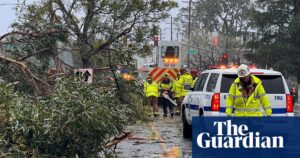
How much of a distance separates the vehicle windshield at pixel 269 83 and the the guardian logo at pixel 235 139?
348 centimetres

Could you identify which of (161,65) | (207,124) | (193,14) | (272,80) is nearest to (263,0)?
(161,65)

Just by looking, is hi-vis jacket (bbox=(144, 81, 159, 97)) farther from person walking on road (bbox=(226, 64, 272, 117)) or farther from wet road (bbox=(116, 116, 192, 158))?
person walking on road (bbox=(226, 64, 272, 117))

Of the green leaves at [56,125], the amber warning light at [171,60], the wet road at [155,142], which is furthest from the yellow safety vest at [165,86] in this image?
the green leaves at [56,125]

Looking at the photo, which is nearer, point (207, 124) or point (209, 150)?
point (209, 150)

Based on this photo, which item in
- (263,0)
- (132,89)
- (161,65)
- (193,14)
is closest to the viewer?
(132,89)

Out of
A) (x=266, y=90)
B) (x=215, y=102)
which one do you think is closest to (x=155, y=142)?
(x=215, y=102)

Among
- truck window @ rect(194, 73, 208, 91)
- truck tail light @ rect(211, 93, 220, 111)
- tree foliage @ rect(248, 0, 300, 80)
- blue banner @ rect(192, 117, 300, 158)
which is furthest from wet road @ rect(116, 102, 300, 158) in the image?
tree foliage @ rect(248, 0, 300, 80)

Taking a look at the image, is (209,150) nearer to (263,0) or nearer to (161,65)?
(161,65)

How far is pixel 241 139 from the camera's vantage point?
8.30m

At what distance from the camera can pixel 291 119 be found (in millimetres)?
9578

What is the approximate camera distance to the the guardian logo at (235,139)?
815 cm

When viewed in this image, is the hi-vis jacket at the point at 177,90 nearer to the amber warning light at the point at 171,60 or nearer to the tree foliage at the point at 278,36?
the amber warning light at the point at 171,60

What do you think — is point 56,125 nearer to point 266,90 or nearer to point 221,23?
point 266,90

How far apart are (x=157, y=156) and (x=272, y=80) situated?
2716 millimetres
